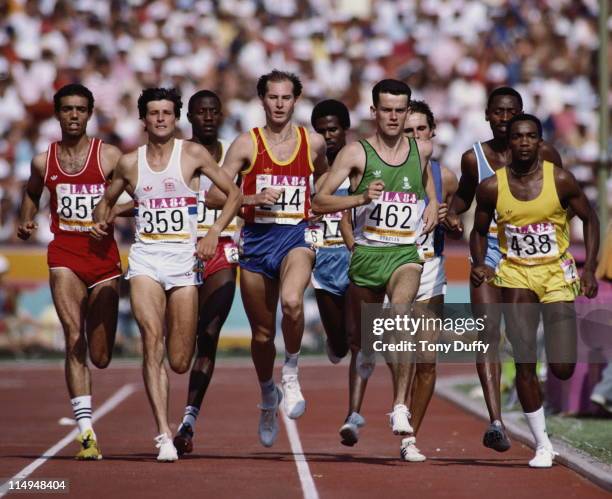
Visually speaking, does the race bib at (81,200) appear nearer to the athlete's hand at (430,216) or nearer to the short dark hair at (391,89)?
the short dark hair at (391,89)

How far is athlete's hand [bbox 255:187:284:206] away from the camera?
11375mm

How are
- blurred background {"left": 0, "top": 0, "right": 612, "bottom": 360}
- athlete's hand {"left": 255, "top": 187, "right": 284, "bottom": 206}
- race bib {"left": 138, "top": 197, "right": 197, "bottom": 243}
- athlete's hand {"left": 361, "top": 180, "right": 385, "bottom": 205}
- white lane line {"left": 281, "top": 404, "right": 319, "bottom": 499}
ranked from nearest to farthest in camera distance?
white lane line {"left": 281, "top": 404, "right": 319, "bottom": 499}
athlete's hand {"left": 361, "top": 180, "right": 385, "bottom": 205}
athlete's hand {"left": 255, "top": 187, "right": 284, "bottom": 206}
race bib {"left": 138, "top": 197, "right": 197, "bottom": 243}
blurred background {"left": 0, "top": 0, "right": 612, "bottom": 360}

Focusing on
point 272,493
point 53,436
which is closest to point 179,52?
point 53,436

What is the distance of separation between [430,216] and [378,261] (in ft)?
1.58

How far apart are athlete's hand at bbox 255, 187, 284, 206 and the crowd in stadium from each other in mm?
13405

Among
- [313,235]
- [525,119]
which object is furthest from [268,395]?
[525,119]

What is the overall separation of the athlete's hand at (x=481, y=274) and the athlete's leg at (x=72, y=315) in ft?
9.42

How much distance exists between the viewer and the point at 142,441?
14016 millimetres

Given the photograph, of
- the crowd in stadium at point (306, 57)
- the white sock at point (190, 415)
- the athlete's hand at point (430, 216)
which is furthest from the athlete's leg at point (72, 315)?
→ the crowd in stadium at point (306, 57)

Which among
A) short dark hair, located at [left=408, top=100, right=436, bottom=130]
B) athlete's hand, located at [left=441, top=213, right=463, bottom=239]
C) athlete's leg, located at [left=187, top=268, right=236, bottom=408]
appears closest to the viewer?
athlete's hand, located at [left=441, top=213, right=463, bottom=239]

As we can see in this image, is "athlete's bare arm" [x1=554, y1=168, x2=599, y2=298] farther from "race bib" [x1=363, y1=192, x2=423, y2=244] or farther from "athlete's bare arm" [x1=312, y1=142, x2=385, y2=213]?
"athlete's bare arm" [x1=312, y1=142, x2=385, y2=213]

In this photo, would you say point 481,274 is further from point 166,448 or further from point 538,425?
point 166,448

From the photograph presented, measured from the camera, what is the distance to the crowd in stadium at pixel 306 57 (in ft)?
84.1

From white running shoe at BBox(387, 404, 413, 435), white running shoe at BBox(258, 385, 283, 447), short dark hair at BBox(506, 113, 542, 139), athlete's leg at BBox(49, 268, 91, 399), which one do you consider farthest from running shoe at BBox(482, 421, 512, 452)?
athlete's leg at BBox(49, 268, 91, 399)
